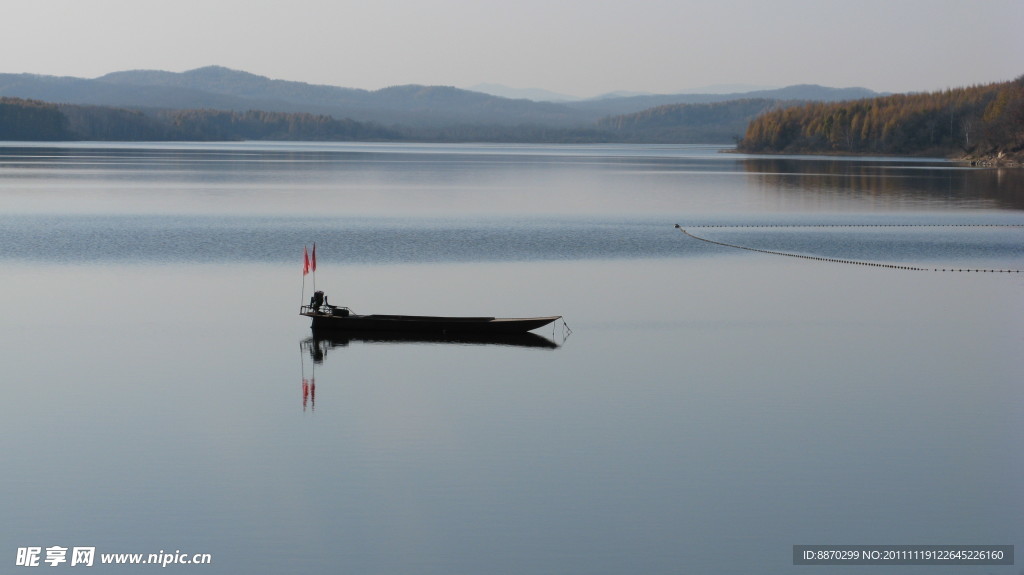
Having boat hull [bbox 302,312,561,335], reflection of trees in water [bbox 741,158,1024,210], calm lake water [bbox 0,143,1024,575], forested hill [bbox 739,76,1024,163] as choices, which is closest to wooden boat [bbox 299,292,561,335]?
boat hull [bbox 302,312,561,335]

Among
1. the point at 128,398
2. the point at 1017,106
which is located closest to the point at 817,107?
the point at 1017,106

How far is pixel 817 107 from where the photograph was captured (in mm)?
183125

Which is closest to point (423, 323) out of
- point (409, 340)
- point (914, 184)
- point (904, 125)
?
point (409, 340)

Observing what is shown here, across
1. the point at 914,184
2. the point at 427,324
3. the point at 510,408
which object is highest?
the point at 914,184

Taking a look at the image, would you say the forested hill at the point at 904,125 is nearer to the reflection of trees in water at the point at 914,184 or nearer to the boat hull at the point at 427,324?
the reflection of trees in water at the point at 914,184

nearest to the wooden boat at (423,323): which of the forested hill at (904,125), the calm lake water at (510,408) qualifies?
the calm lake water at (510,408)

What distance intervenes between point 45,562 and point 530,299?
17482 mm

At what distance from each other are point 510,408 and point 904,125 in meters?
153

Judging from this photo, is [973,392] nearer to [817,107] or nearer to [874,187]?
[874,187]

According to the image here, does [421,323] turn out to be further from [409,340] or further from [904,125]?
[904,125]

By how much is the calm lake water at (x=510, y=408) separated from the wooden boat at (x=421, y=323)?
22.1 inches

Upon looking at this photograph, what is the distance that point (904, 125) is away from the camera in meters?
158

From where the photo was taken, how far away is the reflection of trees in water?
221 feet

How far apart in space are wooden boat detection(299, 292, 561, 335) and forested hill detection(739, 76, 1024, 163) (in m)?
109
